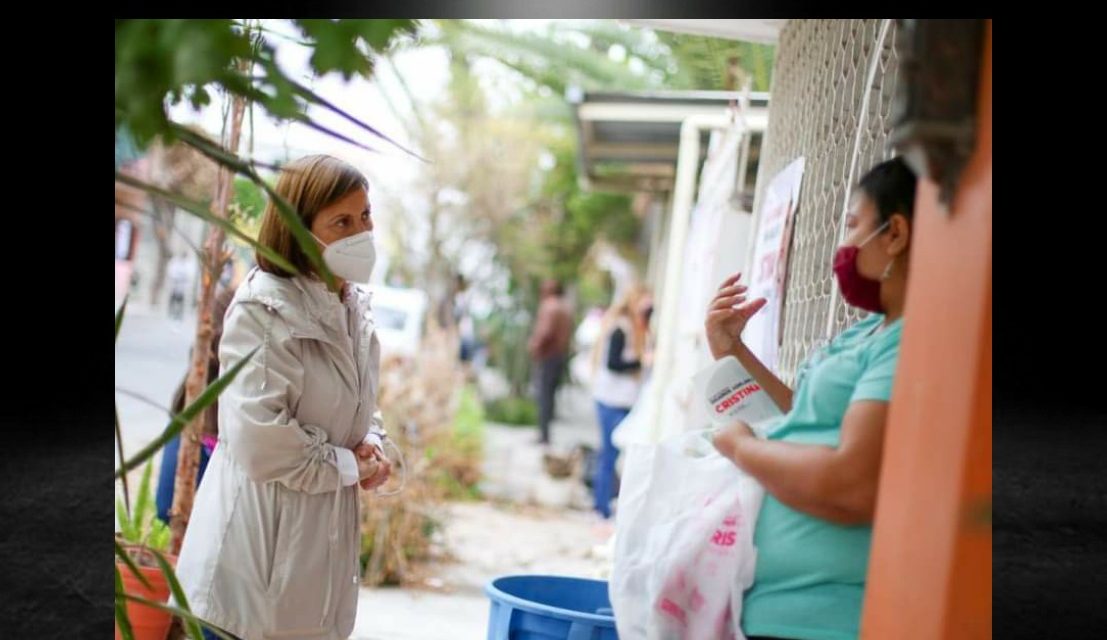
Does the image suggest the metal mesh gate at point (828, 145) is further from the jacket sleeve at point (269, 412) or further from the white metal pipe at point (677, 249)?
the white metal pipe at point (677, 249)

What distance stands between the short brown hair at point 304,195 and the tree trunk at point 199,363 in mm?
478

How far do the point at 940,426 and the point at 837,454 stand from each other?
0.17m

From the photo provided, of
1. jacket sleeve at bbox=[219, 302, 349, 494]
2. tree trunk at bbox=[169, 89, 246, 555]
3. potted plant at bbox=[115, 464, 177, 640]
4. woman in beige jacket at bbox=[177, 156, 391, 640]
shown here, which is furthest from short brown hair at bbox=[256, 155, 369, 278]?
potted plant at bbox=[115, 464, 177, 640]

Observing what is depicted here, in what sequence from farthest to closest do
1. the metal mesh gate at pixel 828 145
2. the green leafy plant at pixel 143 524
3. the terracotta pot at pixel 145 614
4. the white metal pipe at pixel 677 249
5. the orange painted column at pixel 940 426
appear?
the white metal pipe at pixel 677 249
the green leafy plant at pixel 143 524
the terracotta pot at pixel 145 614
the metal mesh gate at pixel 828 145
the orange painted column at pixel 940 426

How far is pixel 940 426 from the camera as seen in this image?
215 cm

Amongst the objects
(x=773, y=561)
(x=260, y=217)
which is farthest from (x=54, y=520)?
(x=773, y=561)

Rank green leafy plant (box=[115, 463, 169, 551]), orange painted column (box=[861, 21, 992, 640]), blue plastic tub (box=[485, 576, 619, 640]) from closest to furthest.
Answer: orange painted column (box=[861, 21, 992, 640])
blue plastic tub (box=[485, 576, 619, 640])
green leafy plant (box=[115, 463, 169, 551])

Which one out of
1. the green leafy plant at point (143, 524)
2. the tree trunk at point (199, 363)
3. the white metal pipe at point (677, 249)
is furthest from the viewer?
the white metal pipe at point (677, 249)

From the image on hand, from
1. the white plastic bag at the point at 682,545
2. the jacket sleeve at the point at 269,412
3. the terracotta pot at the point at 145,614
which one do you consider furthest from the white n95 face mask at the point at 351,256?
the terracotta pot at the point at 145,614

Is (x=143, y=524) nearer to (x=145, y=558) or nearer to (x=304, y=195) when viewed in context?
(x=145, y=558)

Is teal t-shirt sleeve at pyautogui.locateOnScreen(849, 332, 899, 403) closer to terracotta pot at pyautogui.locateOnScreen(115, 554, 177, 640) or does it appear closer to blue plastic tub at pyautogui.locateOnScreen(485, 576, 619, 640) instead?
blue plastic tub at pyautogui.locateOnScreen(485, 576, 619, 640)

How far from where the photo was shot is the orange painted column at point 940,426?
2.13 m

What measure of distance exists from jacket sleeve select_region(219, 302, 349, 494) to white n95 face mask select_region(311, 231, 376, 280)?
16 centimetres

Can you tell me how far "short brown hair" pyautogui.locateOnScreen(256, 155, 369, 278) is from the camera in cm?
263
